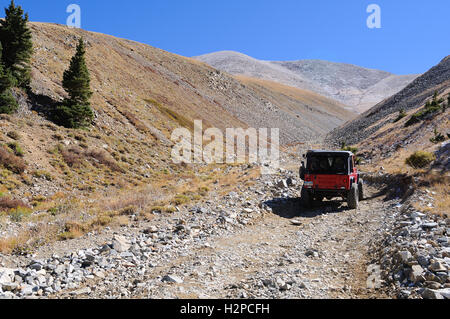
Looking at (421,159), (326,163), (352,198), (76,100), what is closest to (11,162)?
(76,100)

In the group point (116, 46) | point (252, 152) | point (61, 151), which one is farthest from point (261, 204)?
point (116, 46)

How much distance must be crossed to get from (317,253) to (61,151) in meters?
22.5

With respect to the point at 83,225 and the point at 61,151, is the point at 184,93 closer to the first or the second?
the point at 61,151

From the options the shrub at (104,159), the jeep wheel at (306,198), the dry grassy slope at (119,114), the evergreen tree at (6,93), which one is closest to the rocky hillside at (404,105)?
the dry grassy slope at (119,114)

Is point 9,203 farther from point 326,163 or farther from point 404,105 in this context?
point 404,105

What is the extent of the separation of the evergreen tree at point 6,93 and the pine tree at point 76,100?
378 cm

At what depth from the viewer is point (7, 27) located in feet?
86.7

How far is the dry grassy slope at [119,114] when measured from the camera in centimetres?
2227

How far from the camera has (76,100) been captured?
29.4 meters

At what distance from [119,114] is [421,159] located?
3251 centimetres

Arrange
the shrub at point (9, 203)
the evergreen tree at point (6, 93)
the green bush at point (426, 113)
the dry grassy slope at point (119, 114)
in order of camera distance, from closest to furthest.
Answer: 1. the shrub at point (9, 203)
2. the dry grassy slope at point (119, 114)
3. the evergreen tree at point (6, 93)
4. the green bush at point (426, 113)

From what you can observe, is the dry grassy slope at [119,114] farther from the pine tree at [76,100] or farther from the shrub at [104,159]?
the pine tree at [76,100]
